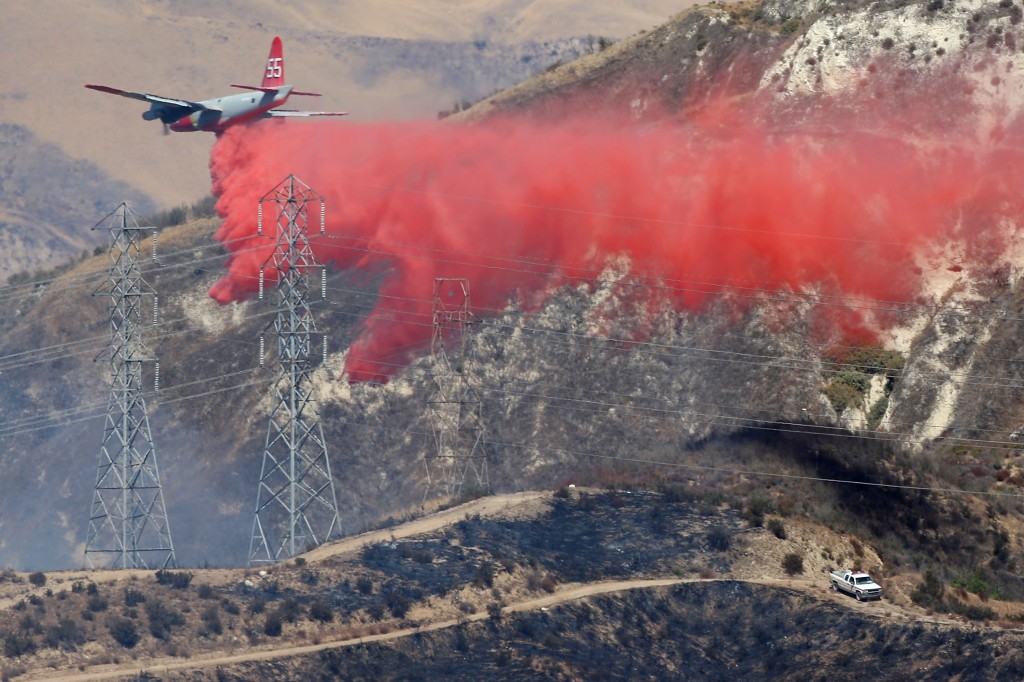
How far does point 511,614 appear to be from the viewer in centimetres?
9044

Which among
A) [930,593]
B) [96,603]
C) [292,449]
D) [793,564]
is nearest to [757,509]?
[793,564]

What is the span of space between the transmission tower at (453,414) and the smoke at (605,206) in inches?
92.1

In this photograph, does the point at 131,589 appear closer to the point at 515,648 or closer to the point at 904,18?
the point at 515,648

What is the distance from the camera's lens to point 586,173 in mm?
124500

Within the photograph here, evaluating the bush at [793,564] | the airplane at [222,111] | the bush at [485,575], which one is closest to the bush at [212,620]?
the bush at [485,575]

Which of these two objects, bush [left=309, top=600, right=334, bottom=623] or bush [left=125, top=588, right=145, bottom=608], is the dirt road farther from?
bush [left=125, top=588, right=145, bottom=608]

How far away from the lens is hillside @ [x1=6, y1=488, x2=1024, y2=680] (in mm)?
84625

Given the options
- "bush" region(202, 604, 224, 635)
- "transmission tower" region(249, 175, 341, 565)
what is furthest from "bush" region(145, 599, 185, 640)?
"transmission tower" region(249, 175, 341, 565)

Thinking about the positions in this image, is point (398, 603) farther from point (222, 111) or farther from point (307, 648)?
point (222, 111)

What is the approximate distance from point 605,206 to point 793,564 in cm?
3282

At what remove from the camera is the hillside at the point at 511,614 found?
84.6 m

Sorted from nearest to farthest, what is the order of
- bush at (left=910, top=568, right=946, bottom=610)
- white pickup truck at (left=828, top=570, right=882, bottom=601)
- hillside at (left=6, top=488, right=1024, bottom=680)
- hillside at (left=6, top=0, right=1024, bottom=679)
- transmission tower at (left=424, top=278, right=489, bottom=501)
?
hillside at (left=6, top=488, right=1024, bottom=680) → hillside at (left=6, top=0, right=1024, bottom=679) → white pickup truck at (left=828, top=570, right=882, bottom=601) → bush at (left=910, top=568, right=946, bottom=610) → transmission tower at (left=424, top=278, right=489, bottom=501)

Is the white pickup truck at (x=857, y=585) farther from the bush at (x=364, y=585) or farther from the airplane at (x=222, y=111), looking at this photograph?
the airplane at (x=222, y=111)

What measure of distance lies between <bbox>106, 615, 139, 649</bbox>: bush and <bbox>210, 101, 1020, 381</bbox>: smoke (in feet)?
130
